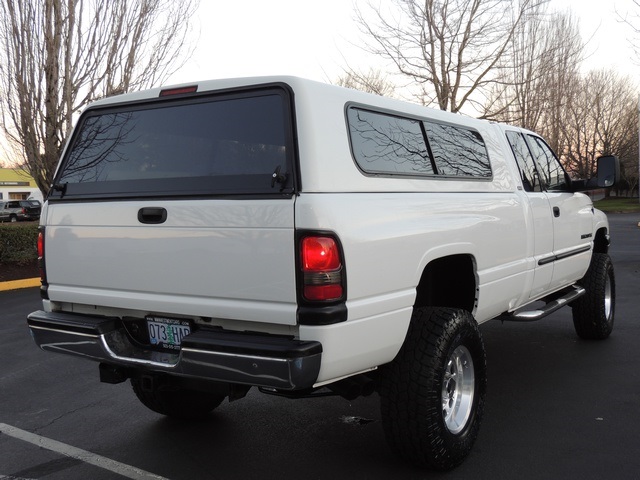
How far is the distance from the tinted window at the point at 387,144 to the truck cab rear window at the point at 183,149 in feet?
1.48

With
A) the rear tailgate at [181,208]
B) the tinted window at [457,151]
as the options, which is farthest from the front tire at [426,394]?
the tinted window at [457,151]

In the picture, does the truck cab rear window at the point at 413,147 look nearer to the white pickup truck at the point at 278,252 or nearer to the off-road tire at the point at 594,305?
the white pickup truck at the point at 278,252

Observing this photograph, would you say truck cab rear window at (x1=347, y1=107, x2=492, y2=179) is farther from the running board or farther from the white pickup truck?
the running board

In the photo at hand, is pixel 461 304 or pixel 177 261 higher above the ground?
pixel 177 261

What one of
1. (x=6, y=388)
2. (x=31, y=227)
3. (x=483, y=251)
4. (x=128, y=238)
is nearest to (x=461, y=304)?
(x=483, y=251)

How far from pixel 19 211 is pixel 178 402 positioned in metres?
40.6

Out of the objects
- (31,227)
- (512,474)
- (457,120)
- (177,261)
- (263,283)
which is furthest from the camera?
(31,227)

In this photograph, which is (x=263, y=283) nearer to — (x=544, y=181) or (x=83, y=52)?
(x=544, y=181)

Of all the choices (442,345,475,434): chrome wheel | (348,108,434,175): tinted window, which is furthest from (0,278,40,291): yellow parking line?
(442,345,475,434): chrome wheel

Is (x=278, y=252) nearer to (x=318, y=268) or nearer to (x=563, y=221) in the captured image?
(x=318, y=268)

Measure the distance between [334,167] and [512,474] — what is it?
191 centimetres

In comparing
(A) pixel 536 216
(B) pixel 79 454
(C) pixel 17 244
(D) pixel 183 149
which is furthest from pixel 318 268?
(C) pixel 17 244

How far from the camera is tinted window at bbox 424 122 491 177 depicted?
4047 millimetres

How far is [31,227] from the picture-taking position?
41.9ft
